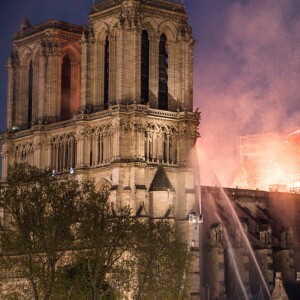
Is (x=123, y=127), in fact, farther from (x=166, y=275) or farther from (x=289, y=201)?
(x=289, y=201)

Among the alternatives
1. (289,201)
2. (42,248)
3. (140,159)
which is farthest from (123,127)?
(289,201)

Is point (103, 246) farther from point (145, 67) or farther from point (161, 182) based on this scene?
point (145, 67)

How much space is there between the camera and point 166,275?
11194 cm

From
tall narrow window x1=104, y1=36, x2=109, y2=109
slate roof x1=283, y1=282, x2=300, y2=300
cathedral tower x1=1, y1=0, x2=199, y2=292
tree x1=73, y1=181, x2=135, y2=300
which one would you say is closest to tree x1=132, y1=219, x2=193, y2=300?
tree x1=73, y1=181, x2=135, y2=300

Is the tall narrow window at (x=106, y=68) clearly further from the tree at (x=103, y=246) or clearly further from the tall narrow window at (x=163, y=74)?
the tree at (x=103, y=246)

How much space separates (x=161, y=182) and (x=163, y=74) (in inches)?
475

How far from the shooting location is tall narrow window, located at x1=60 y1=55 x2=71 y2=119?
5364 inches

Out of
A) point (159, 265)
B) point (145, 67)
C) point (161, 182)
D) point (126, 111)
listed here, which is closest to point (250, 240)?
point (161, 182)

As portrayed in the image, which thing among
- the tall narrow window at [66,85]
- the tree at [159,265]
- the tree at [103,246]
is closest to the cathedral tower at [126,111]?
the tall narrow window at [66,85]

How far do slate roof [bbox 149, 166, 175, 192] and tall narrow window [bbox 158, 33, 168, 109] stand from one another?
7359 millimetres

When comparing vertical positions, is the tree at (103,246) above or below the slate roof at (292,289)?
above

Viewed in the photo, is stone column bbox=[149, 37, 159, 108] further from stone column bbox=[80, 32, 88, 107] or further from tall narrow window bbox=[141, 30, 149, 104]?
stone column bbox=[80, 32, 88, 107]

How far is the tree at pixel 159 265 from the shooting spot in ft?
361

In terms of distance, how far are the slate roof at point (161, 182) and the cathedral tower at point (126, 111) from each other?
0.11m
